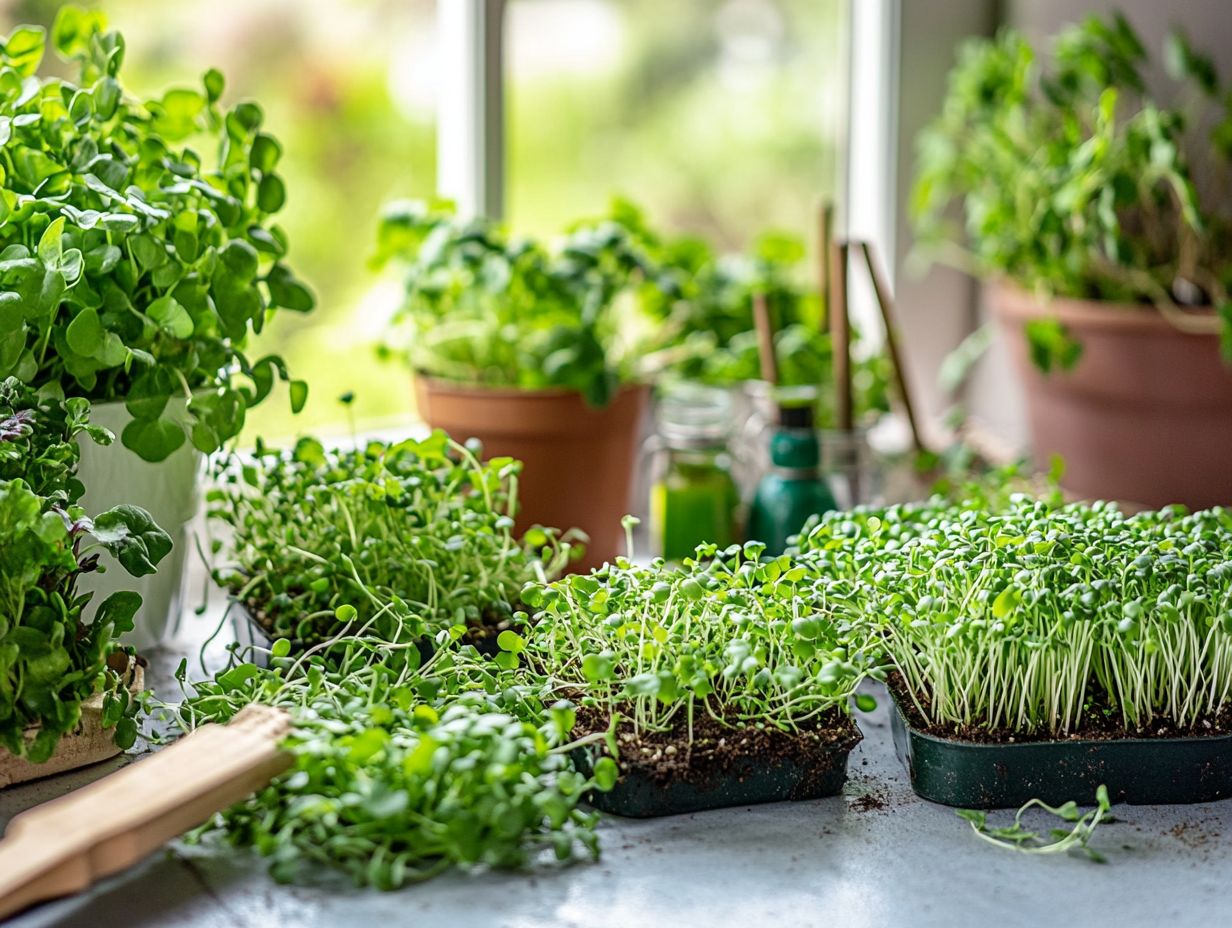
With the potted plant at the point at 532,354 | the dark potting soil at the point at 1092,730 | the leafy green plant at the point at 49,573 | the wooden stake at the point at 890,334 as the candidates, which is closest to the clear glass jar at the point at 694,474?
the potted plant at the point at 532,354

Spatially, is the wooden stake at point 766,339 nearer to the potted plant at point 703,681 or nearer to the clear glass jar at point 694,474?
the clear glass jar at point 694,474

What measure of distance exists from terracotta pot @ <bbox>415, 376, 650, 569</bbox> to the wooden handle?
0.54 m

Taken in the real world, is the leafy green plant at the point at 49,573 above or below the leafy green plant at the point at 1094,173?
below

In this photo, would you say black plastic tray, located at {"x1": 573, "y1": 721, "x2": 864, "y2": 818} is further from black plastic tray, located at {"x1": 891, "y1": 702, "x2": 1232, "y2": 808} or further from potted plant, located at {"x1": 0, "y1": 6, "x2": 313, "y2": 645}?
potted plant, located at {"x1": 0, "y1": 6, "x2": 313, "y2": 645}

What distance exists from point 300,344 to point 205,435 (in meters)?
2.46

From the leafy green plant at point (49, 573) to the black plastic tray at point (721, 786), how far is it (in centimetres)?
33

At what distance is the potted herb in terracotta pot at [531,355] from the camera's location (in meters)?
1.39

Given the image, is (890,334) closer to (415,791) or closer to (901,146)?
(901,146)

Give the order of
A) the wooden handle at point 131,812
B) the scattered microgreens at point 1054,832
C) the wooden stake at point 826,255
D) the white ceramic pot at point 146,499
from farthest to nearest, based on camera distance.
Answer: the wooden stake at point 826,255, the white ceramic pot at point 146,499, the scattered microgreens at point 1054,832, the wooden handle at point 131,812

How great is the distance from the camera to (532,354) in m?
1.45

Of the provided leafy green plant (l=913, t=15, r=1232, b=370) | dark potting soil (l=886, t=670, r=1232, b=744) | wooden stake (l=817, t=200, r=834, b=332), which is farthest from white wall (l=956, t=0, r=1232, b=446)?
dark potting soil (l=886, t=670, r=1232, b=744)

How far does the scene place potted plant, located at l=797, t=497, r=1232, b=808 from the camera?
0.96 meters

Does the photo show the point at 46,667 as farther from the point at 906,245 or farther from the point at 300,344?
the point at 300,344

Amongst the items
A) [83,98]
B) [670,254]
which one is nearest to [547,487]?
[670,254]
